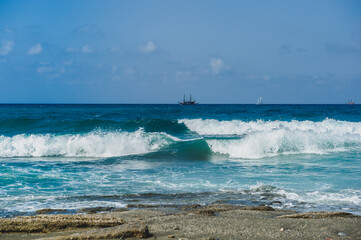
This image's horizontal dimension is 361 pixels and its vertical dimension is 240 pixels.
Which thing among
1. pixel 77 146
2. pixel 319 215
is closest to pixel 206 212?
pixel 319 215

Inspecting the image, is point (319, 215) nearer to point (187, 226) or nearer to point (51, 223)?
point (187, 226)

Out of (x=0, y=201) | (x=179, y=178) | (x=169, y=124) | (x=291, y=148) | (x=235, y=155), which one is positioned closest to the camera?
(x=0, y=201)

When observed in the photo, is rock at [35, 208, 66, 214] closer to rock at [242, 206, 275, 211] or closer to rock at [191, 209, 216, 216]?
rock at [191, 209, 216, 216]

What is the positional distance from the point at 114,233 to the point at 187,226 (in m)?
1.10

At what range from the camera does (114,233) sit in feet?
13.7

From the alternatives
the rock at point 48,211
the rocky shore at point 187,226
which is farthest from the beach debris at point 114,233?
the rock at point 48,211

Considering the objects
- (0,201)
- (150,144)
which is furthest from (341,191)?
(150,144)

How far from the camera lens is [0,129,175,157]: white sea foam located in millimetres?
15758

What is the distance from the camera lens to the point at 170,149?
16766 millimetres

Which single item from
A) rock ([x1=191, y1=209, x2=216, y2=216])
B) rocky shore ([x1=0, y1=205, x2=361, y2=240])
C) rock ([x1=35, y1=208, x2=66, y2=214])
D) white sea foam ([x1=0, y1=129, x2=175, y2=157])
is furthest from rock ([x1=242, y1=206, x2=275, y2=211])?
white sea foam ([x1=0, y1=129, x2=175, y2=157])

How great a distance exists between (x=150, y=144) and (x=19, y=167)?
7.07 meters

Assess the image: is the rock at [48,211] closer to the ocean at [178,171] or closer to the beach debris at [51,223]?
the ocean at [178,171]

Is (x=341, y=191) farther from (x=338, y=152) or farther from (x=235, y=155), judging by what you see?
(x=338, y=152)

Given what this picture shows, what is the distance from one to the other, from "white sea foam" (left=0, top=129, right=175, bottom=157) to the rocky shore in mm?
10535
